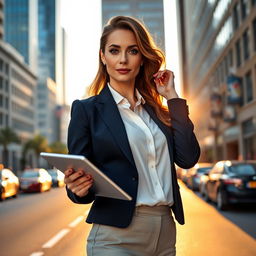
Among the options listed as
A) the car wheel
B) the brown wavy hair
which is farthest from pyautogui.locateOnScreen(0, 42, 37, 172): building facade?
the brown wavy hair

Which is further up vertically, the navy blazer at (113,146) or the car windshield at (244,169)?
the navy blazer at (113,146)

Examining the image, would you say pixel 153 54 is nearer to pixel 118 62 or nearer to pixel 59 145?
pixel 118 62

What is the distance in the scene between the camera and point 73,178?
7.01 ft

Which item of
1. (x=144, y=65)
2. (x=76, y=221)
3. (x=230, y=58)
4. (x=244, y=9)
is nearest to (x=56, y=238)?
(x=76, y=221)

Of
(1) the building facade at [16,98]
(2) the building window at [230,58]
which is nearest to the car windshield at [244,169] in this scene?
(2) the building window at [230,58]

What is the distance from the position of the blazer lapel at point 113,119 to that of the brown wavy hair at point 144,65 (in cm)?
16

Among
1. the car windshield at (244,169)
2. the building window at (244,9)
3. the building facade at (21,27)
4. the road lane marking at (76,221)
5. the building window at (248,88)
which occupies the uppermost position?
the building facade at (21,27)

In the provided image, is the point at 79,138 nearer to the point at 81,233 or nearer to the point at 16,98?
the point at 81,233

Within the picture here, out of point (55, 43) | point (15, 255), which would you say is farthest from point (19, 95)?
point (15, 255)

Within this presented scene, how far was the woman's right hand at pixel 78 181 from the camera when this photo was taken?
6.98 feet

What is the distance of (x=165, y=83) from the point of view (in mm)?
2736

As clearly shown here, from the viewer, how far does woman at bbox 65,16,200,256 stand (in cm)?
222

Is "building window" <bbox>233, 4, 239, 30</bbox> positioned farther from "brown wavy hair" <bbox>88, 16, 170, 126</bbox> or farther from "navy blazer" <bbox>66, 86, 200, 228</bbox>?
"navy blazer" <bbox>66, 86, 200, 228</bbox>

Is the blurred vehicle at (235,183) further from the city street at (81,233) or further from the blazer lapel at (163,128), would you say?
the blazer lapel at (163,128)
